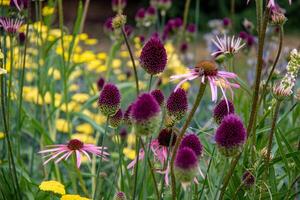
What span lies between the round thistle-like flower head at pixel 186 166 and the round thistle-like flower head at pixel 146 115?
79mm

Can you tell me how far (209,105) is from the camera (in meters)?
4.21

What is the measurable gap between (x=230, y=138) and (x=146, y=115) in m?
0.18

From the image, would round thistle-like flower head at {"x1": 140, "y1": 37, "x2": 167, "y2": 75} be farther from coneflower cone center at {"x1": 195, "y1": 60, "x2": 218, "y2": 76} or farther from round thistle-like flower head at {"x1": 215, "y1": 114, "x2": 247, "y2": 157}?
round thistle-like flower head at {"x1": 215, "y1": 114, "x2": 247, "y2": 157}

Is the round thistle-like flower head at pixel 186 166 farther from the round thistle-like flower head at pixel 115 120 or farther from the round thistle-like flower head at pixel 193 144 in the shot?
the round thistle-like flower head at pixel 115 120

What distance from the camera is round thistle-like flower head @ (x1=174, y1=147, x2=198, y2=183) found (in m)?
1.23

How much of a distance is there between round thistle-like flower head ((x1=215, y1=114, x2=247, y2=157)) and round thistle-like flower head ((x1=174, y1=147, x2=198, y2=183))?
2.4 inches

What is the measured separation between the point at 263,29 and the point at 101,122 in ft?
6.11

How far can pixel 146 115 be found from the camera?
122cm

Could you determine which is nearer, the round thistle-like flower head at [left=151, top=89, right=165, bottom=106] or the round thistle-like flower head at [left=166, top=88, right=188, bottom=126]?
the round thistle-like flower head at [left=166, top=88, right=188, bottom=126]

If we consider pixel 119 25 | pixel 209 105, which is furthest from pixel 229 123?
pixel 209 105

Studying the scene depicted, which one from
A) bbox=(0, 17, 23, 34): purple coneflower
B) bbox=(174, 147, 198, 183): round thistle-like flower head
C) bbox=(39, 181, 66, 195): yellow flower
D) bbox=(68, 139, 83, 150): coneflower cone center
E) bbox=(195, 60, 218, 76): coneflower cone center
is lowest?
bbox=(39, 181, 66, 195): yellow flower

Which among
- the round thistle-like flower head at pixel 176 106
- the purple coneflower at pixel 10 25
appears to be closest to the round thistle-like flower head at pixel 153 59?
the round thistle-like flower head at pixel 176 106

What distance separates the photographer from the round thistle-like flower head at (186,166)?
4.04 feet

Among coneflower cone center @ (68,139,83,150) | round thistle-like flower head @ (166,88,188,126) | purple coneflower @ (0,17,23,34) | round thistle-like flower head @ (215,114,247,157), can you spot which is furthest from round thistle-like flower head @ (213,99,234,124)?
purple coneflower @ (0,17,23,34)
